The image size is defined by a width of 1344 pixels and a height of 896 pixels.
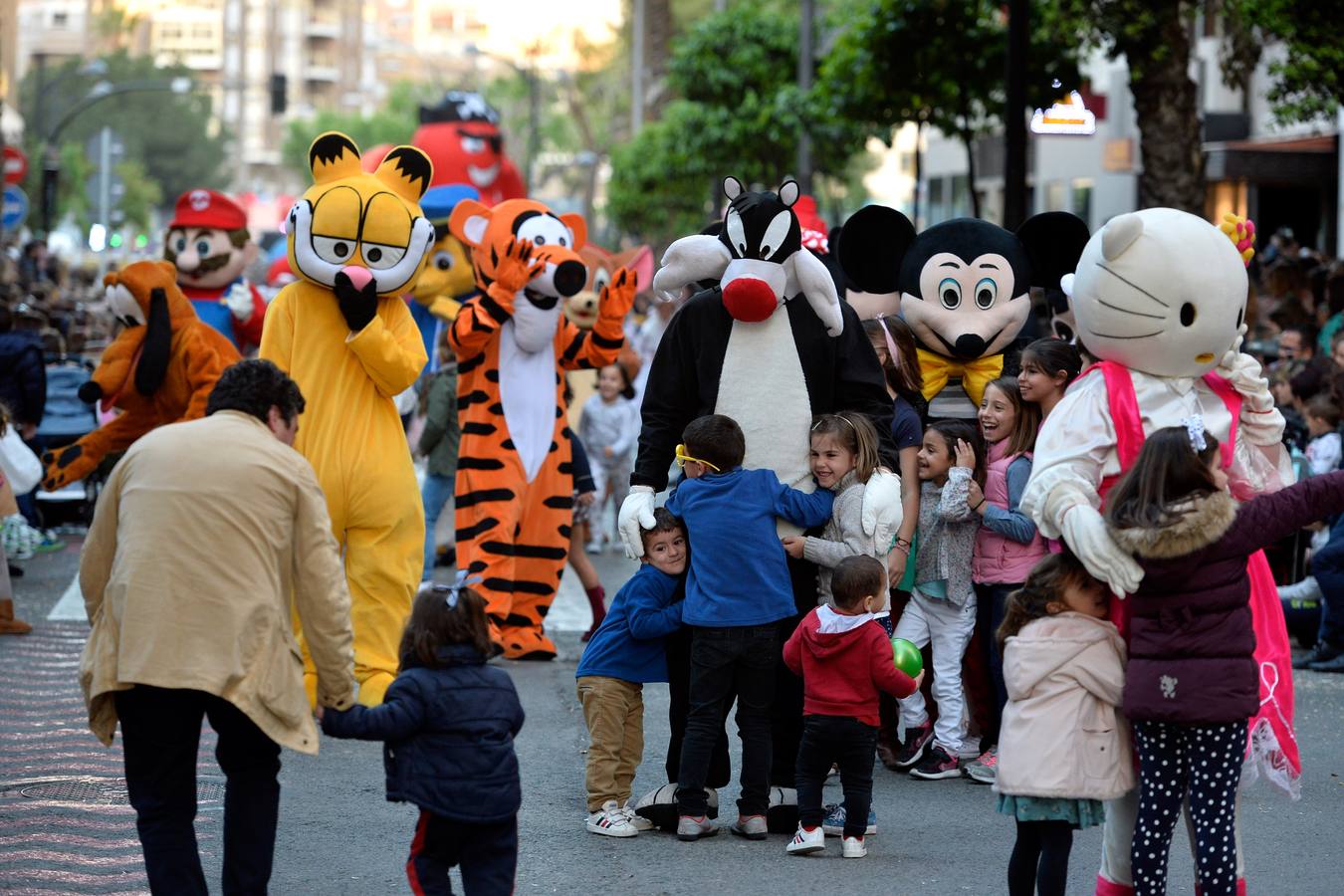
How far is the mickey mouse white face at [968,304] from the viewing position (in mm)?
7691

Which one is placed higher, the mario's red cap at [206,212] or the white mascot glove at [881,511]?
the mario's red cap at [206,212]

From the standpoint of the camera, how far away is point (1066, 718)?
16.8ft

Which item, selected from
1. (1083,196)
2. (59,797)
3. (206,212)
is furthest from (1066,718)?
(1083,196)

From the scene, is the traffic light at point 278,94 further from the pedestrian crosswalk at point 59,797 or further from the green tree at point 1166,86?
the pedestrian crosswalk at point 59,797

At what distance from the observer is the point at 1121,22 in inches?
561

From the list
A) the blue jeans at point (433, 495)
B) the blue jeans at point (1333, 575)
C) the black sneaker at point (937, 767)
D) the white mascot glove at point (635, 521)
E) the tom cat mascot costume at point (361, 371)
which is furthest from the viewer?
the blue jeans at point (433, 495)

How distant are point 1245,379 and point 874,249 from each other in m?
2.70

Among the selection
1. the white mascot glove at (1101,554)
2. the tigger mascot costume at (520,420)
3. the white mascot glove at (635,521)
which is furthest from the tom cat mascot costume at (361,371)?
the white mascot glove at (1101,554)

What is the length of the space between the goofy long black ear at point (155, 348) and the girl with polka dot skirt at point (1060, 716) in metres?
6.01

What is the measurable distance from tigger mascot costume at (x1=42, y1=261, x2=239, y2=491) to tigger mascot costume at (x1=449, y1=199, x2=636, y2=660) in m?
1.45

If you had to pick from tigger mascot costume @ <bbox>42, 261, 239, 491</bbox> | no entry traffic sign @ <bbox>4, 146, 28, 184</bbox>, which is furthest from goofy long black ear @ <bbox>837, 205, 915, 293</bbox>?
no entry traffic sign @ <bbox>4, 146, 28, 184</bbox>

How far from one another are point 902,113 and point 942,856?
12971mm

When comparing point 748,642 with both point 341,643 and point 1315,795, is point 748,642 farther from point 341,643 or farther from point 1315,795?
point 1315,795

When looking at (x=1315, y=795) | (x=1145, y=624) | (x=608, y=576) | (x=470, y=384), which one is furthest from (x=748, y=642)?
(x=608, y=576)
